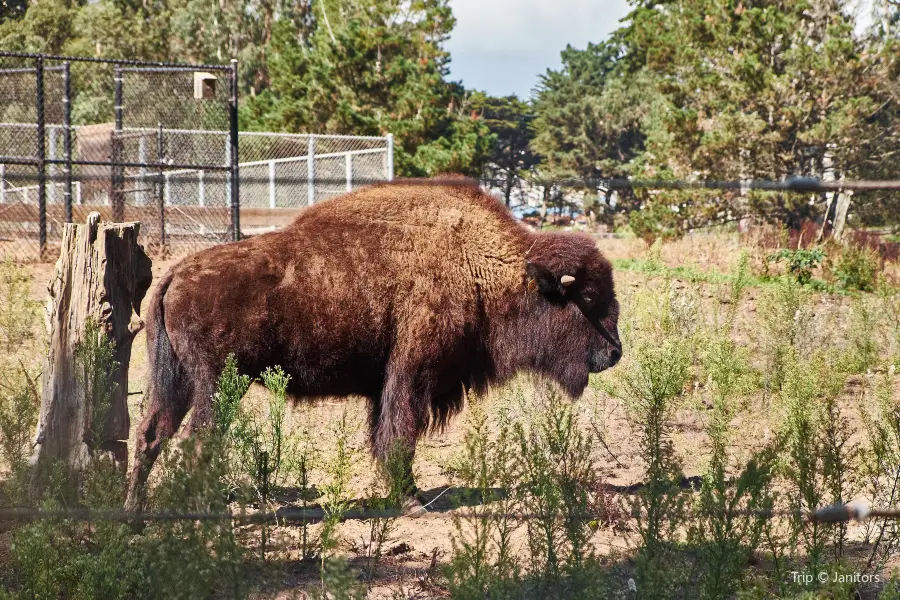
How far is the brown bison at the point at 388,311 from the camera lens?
4.86 m

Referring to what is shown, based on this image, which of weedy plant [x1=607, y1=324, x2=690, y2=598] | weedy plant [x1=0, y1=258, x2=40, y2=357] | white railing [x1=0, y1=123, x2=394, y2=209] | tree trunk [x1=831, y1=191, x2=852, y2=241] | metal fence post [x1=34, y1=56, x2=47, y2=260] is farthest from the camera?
white railing [x1=0, y1=123, x2=394, y2=209]

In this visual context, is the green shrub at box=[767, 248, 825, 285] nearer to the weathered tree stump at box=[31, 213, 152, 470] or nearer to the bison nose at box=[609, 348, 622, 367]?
the bison nose at box=[609, 348, 622, 367]

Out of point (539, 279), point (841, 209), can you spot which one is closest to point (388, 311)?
point (539, 279)

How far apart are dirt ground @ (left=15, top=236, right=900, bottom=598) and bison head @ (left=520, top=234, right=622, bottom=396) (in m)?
0.71

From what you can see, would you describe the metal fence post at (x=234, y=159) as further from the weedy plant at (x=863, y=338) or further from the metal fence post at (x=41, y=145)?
the weedy plant at (x=863, y=338)

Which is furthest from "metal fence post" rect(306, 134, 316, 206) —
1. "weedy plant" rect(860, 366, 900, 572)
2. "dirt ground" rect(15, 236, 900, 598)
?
"weedy plant" rect(860, 366, 900, 572)

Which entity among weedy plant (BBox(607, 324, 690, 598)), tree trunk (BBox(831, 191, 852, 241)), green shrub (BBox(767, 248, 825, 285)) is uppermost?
tree trunk (BBox(831, 191, 852, 241))

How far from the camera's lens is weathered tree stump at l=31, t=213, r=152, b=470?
15.6 ft

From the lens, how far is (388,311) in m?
5.12

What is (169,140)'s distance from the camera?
19281 mm

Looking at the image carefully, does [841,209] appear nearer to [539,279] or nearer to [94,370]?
[539,279]

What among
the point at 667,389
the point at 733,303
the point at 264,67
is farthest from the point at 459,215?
the point at 264,67

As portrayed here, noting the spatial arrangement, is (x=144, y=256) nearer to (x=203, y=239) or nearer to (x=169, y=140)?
(x=203, y=239)

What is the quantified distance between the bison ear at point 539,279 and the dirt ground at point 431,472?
3.58 ft
